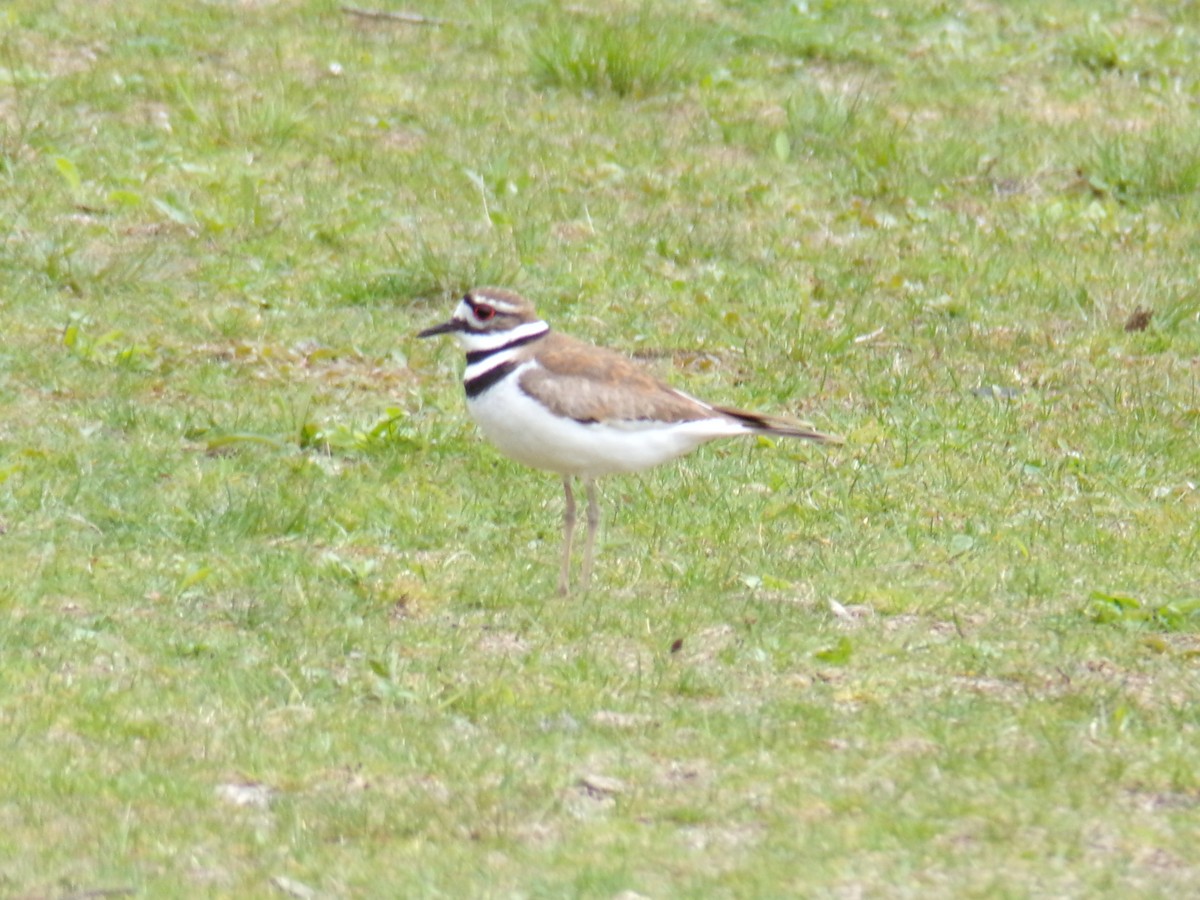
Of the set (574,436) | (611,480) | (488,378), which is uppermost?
(488,378)

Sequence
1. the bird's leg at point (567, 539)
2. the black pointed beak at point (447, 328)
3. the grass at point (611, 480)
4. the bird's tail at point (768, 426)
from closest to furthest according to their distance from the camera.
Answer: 1. the grass at point (611, 480)
2. the bird's leg at point (567, 539)
3. the bird's tail at point (768, 426)
4. the black pointed beak at point (447, 328)

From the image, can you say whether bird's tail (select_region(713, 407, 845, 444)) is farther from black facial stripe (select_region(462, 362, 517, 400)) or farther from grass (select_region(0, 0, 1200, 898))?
black facial stripe (select_region(462, 362, 517, 400))

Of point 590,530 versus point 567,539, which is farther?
point 590,530

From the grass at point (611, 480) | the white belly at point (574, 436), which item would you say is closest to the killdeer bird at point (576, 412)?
the white belly at point (574, 436)

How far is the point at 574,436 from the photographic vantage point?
7.67 m

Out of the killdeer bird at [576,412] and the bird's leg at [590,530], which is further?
the bird's leg at [590,530]

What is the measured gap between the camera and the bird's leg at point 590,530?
7.87 m

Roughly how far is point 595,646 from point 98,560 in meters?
2.00

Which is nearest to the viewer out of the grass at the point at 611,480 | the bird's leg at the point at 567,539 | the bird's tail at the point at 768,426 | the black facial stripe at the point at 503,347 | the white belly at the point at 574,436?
the grass at the point at 611,480

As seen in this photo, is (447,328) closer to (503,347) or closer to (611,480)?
(503,347)

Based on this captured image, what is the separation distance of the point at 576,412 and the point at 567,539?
1.75ft

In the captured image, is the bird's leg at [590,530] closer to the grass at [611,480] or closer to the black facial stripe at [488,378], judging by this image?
the grass at [611,480]

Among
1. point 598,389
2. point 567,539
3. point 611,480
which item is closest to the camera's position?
point 598,389

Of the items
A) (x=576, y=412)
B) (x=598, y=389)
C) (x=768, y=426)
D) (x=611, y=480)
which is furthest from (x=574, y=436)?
(x=611, y=480)
